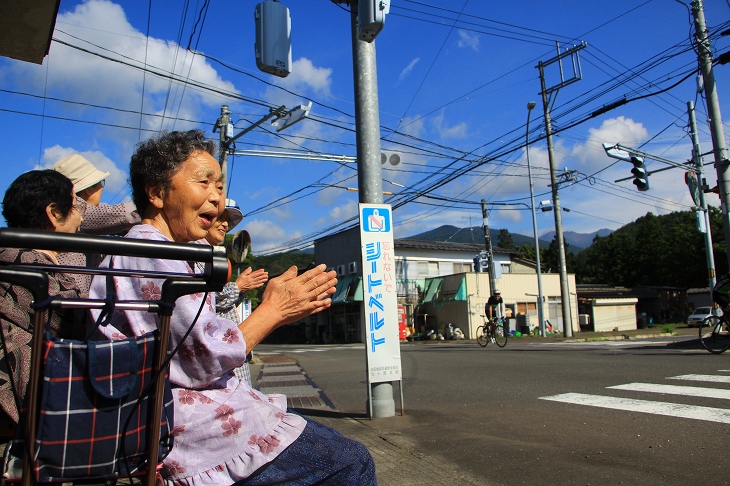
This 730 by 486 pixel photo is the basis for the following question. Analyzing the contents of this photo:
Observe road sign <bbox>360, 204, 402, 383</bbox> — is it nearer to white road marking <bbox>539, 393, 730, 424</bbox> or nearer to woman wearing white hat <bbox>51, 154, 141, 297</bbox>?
white road marking <bbox>539, 393, 730, 424</bbox>

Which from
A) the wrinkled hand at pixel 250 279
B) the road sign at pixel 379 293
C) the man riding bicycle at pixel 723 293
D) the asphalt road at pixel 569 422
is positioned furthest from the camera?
the man riding bicycle at pixel 723 293

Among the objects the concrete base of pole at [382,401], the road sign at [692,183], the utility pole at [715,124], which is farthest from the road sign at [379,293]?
the road sign at [692,183]

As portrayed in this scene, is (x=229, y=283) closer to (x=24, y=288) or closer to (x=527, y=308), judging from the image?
(x=24, y=288)

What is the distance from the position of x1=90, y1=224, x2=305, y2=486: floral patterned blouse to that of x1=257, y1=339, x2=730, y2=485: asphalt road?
2.84 meters

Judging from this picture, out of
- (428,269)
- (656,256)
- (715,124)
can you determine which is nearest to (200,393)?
(715,124)

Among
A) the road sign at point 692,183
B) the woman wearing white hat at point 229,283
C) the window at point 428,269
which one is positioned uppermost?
the road sign at point 692,183

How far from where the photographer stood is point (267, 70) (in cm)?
791

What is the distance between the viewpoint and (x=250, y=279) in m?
2.73

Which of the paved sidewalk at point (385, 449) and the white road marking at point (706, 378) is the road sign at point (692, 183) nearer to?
the white road marking at point (706, 378)

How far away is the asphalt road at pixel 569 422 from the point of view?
3943 millimetres

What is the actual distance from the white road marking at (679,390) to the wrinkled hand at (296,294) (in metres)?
6.54

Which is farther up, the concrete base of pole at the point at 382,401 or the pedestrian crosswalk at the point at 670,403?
the concrete base of pole at the point at 382,401

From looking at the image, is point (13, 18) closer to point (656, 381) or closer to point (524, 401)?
point (524, 401)

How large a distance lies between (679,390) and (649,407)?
4.22ft
